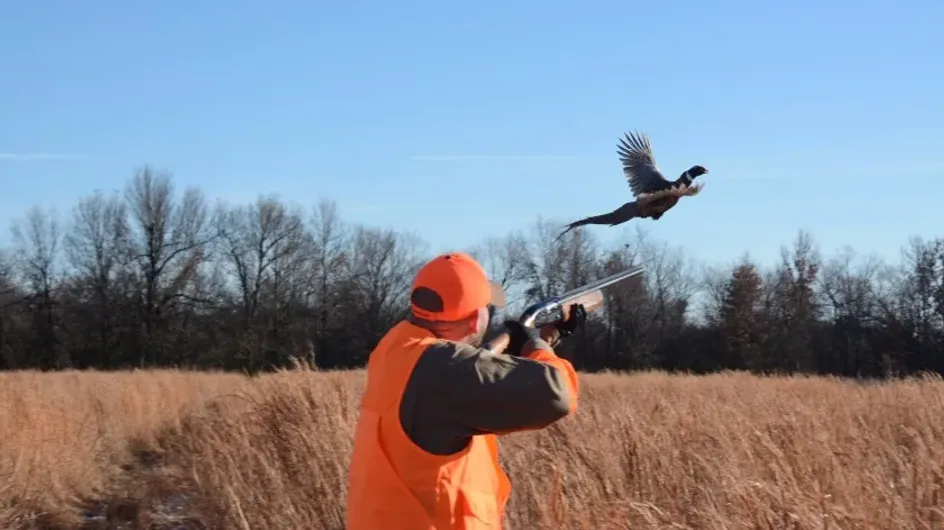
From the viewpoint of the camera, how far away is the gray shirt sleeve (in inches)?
98.2

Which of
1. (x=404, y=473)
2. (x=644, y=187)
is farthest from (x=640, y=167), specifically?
(x=404, y=473)

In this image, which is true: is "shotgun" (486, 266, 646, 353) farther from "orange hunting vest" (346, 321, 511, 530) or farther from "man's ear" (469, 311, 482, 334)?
"orange hunting vest" (346, 321, 511, 530)

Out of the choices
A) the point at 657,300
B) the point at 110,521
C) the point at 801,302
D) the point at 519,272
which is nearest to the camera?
the point at 110,521

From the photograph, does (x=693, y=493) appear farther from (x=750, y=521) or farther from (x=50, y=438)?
(x=50, y=438)

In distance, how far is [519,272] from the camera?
11586mm

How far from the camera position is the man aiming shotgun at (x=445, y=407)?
251 centimetres

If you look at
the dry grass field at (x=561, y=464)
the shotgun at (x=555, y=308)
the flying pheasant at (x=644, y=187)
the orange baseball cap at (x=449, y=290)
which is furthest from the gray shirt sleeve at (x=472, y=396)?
the flying pheasant at (x=644, y=187)

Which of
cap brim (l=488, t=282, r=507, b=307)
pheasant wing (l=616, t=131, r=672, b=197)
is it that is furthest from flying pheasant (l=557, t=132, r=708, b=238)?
cap brim (l=488, t=282, r=507, b=307)

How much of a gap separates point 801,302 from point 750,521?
129 feet

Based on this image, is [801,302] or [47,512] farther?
[801,302]

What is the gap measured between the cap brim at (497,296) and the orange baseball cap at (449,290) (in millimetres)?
83

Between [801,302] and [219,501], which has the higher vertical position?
[801,302]

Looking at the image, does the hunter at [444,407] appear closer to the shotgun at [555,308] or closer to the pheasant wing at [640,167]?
the shotgun at [555,308]

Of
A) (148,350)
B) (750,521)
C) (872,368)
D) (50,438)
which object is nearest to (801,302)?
(872,368)
